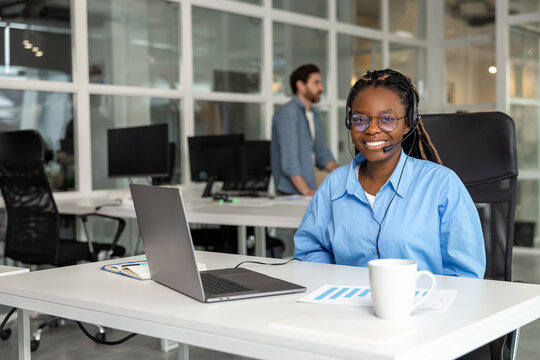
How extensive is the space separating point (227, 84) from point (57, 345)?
3.22 m

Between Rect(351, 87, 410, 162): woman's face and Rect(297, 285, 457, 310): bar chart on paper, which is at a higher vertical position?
Rect(351, 87, 410, 162): woman's face

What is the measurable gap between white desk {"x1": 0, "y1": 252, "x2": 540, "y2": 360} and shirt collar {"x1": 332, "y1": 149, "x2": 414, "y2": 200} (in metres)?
0.23

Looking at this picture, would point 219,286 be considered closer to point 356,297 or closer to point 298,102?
point 356,297

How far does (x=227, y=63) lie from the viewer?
6328mm

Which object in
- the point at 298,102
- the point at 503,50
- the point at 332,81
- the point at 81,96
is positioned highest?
the point at 503,50

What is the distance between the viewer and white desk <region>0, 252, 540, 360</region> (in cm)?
106

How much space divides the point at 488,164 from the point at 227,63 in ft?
14.2

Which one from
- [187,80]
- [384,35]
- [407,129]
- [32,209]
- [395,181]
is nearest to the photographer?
[395,181]

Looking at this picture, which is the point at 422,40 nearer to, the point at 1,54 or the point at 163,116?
the point at 163,116

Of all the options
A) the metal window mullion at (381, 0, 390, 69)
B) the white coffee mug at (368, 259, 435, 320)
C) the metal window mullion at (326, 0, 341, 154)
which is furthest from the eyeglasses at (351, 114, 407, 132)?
the metal window mullion at (381, 0, 390, 69)

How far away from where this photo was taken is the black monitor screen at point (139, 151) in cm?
447

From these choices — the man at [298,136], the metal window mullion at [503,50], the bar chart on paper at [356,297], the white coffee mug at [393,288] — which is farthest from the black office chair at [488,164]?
the metal window mullion at [503,50]

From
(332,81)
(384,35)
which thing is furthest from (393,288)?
(384,35)

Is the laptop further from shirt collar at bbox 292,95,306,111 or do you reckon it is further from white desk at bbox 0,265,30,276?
shirt collar at bbox 292,95,306,111
